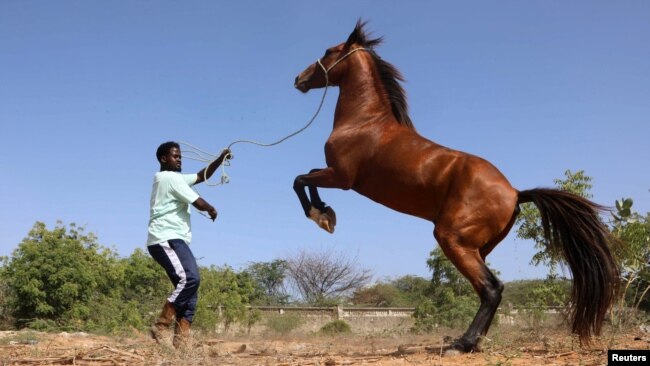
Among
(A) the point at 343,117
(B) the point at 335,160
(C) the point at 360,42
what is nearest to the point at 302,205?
(B) the point at 335,160

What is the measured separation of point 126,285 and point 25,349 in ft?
40.8

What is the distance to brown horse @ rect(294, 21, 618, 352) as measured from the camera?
16.1ft

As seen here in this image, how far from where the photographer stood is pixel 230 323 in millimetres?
15422

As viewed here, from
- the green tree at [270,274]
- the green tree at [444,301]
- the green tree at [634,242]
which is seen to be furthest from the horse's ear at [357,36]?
the green tree at [270,274]

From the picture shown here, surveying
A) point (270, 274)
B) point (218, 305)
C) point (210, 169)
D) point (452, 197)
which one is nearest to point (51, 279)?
point (218, 305)

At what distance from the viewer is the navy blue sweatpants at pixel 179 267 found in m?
4.99

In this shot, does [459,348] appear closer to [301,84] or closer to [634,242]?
[301,84]

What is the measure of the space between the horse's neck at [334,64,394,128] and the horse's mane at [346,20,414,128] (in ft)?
0.22

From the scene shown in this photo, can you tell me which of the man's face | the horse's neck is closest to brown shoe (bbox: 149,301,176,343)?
the man's face

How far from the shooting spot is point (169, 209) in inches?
204

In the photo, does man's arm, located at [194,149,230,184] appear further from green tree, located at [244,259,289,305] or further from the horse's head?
green tree, located at [244,259,289,305]

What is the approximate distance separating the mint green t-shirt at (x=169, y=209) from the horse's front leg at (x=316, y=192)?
1036 mm

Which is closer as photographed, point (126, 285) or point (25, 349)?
point (25, 349)

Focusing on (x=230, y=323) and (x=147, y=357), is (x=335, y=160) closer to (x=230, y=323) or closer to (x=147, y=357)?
(x=147, y=357)
